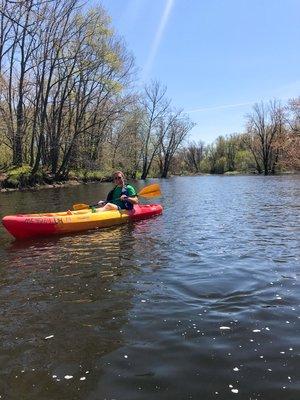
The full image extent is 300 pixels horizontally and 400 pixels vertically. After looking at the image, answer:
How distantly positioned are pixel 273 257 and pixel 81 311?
390 cm

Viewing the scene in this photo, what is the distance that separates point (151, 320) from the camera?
190 inches

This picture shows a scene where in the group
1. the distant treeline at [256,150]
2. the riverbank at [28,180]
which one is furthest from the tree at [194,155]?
the riverbank at [28,180]

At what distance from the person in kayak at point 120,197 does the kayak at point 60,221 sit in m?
0.26

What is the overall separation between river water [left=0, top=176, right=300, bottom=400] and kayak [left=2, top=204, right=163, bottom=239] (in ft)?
2.05

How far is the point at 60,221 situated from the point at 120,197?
2540mm

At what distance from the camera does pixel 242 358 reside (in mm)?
3906

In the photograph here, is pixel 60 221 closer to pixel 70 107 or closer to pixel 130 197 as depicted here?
pixel 130 197

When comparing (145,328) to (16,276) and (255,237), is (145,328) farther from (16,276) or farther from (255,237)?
(255,237)

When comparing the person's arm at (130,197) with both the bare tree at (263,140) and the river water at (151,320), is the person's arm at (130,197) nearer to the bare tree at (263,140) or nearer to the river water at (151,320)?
the river water at (151,320)

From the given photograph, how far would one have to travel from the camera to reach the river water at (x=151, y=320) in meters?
3.53

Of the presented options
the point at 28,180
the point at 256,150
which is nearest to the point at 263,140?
the point at 256,150

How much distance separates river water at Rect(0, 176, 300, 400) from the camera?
353cm

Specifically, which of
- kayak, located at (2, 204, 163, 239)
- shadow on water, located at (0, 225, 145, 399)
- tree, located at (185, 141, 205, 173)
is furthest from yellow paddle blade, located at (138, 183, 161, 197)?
tree, located at (185, 141, 205, 173)

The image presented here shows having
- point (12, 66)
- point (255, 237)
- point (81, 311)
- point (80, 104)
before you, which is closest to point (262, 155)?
point (80, 104)
